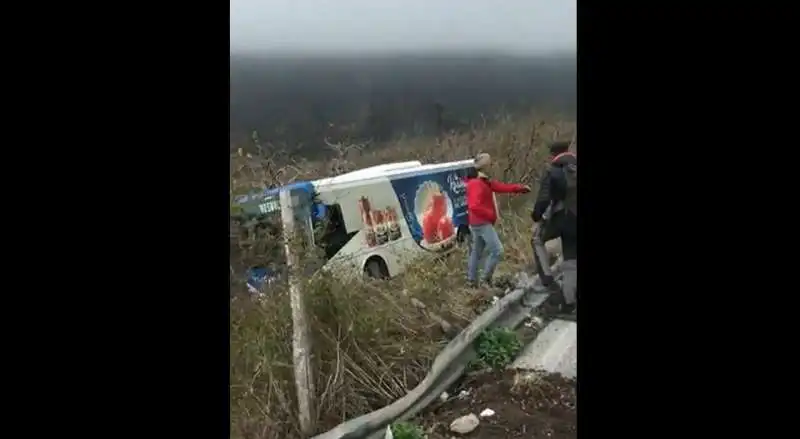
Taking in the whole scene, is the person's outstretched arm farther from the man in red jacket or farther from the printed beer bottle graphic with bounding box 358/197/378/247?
the printed beer bottle graphic with bounding box 358/197/378/247

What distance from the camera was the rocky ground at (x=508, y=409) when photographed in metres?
2.00

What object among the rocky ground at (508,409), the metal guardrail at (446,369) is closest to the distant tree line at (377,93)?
the metal guardrail at (446,369)

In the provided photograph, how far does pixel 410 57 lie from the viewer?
6.71 feet

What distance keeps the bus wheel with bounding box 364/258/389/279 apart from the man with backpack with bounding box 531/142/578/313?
1.39 feet

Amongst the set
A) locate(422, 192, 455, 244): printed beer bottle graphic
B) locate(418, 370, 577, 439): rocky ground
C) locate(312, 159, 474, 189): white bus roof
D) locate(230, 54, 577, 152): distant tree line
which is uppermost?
locate(230, 54, 577, 152): distant tree line

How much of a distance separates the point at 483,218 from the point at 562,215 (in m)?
0.21

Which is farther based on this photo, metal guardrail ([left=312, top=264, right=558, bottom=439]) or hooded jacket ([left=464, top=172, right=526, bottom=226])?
hooded jacket ([left=464, top=172, right=526, bottom=226])

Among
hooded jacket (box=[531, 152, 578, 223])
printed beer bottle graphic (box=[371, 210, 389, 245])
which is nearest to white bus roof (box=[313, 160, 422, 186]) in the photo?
printed beer bottle graphic (box=[371, 210, 389, 245])

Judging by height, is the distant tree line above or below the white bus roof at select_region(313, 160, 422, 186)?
above

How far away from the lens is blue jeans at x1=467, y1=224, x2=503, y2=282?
6.84ft

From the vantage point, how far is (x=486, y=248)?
2.09m

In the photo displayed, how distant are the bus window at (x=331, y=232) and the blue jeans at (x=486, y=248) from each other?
1.14 feet

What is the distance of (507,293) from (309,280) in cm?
54
